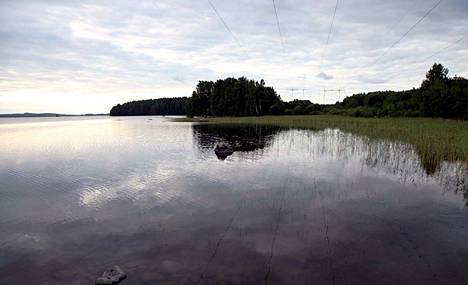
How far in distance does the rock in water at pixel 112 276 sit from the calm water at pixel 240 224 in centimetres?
18

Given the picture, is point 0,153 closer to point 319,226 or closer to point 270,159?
point 270,159

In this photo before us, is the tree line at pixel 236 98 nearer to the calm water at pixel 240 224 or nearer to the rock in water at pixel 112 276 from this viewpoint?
the calm water at pixel 240 224

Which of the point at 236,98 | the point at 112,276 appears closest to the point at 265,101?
the point at 236,98

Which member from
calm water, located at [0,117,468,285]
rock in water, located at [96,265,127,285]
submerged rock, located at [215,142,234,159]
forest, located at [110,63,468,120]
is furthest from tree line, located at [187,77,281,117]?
rock in water, located at [96,265,127,285]

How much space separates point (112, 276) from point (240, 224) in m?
4.24

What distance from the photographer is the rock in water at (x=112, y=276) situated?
6.26 metres

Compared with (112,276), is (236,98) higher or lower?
higher

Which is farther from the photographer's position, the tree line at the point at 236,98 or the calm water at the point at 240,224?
the tree line at the point at 236,98

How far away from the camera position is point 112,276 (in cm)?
641

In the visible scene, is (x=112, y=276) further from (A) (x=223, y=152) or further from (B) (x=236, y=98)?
(B) (x=236, y=98)

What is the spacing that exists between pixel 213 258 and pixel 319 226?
3.77 meters

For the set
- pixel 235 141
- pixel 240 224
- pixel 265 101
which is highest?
pixel 265 101

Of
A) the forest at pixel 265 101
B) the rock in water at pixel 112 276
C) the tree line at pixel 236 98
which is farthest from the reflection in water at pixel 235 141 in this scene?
the tree line at pixel 236 98

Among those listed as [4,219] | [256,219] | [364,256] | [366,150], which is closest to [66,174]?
[4,219]
